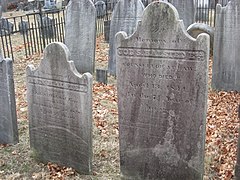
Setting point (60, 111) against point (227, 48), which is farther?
point (227, 48)

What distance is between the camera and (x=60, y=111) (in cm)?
450

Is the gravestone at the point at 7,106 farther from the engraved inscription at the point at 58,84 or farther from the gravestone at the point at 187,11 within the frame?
the gravestone at the point at 187,11

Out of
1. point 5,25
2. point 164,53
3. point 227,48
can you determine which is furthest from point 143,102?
point 5,25

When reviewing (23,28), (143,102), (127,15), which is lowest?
(143,102)

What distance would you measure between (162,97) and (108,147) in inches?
64.8

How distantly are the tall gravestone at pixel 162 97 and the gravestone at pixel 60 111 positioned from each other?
0.47 meters

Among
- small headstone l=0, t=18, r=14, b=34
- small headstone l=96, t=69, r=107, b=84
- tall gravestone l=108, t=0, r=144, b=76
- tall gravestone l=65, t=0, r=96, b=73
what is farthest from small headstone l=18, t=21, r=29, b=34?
small headstone l=96, t=69, r=107, b=84

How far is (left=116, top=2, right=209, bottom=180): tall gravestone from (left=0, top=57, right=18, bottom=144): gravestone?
1810 mm

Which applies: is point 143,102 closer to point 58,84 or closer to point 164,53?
point 164,53

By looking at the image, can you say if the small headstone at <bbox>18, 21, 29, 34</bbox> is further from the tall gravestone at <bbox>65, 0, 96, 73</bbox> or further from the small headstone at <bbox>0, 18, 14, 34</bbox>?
the tall gravestone at <bbox>65, 0, 96, 73</bbox>

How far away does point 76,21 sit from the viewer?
332 inches

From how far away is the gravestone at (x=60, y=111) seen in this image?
13.8 ft

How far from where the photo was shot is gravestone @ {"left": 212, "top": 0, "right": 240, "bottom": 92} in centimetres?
684

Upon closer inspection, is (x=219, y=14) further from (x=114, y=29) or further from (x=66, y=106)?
(x=66, y=106)
